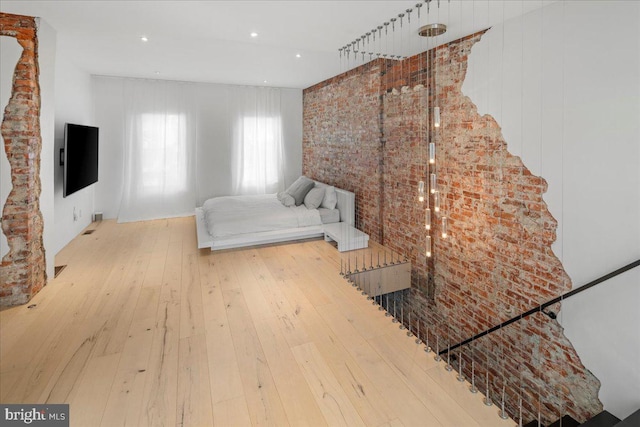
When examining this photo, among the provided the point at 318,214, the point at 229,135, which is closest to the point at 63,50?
the point at 229,135

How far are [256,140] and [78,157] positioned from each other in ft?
10.3

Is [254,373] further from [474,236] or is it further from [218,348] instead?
[474,236]

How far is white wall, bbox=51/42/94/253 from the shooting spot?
13.8ft

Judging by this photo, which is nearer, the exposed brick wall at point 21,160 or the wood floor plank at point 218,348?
the wood floor plank at point 218,348

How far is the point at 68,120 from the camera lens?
4.54 meters

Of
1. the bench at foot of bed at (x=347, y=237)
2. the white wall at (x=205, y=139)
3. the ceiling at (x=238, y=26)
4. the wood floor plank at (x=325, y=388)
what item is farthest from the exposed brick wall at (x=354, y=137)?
the wood floor plank at (x=325, y=388)

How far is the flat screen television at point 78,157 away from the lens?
389 centimetres

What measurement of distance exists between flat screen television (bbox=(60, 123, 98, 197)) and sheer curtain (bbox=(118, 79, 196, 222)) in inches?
37.1

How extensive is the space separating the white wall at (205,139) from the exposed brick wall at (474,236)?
262cm

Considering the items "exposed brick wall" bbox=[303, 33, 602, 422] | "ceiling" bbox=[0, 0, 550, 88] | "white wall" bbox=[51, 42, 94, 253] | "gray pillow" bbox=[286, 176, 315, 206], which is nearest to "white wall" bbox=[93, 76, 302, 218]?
"white wall" bbox=[51, 42, 94, 253]

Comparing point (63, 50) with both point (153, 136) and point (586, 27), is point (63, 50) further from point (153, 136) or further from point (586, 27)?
point (586, 27)

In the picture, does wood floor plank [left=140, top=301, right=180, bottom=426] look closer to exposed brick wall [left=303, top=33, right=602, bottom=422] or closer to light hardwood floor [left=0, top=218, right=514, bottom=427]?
light hardwood floor [left=0, top=218, right=514, bottom=427]

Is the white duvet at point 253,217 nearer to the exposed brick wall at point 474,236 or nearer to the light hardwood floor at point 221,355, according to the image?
the light hardwood floor at point 221,355

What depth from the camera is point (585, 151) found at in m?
2.24
